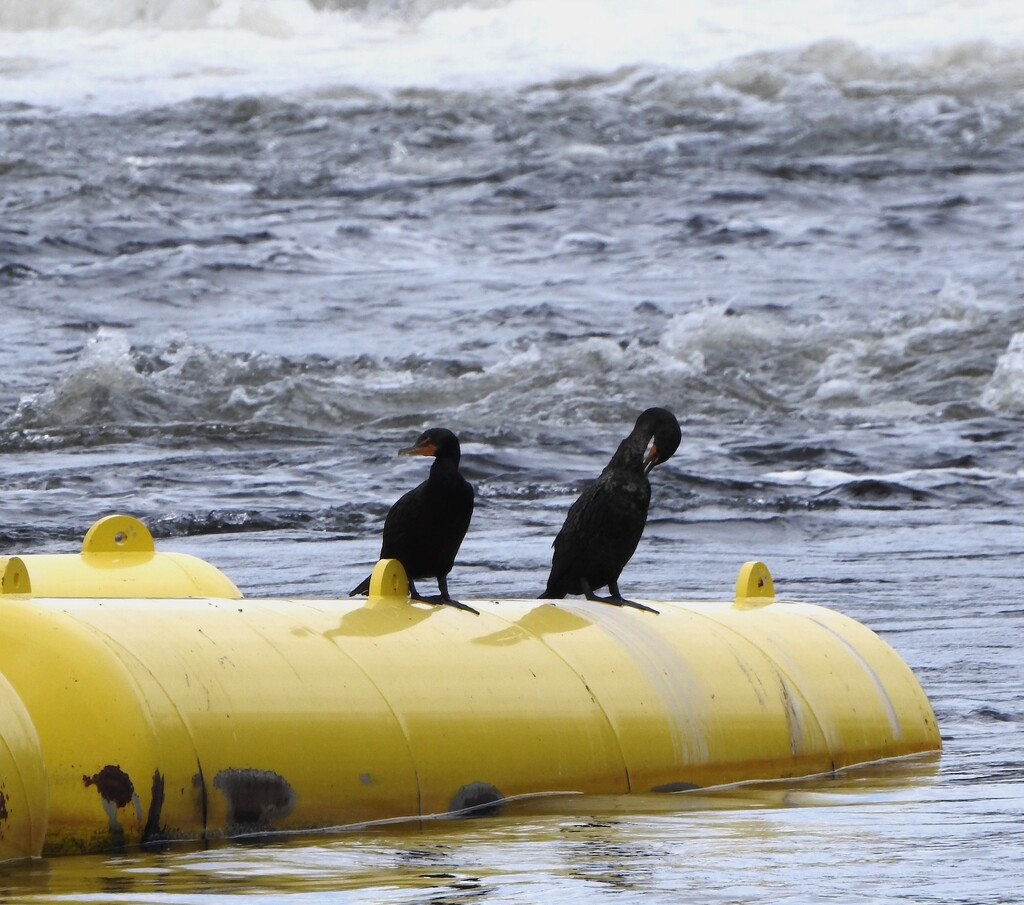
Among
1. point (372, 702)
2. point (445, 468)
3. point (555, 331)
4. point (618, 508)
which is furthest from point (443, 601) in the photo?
point (555, 331)

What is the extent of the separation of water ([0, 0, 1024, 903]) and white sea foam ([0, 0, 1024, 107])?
0.22ft

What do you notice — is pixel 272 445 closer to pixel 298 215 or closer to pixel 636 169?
pixel 298 215

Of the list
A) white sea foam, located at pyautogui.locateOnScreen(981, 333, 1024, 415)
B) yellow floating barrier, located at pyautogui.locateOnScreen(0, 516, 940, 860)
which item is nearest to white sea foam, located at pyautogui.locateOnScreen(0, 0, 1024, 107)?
white sea foam, located at pyautogui.locateOnScreen(981, 333, 1024, 415)

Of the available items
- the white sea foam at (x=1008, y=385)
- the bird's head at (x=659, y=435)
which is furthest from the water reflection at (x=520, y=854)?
the white sea foam at (x=1008, y=385)

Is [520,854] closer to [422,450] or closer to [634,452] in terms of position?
[422,450]

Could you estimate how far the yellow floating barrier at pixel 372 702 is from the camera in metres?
4.23

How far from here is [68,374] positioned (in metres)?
15.7

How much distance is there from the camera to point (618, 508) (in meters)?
5.62

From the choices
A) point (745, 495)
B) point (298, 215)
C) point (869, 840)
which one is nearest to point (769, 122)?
point (298, 215)

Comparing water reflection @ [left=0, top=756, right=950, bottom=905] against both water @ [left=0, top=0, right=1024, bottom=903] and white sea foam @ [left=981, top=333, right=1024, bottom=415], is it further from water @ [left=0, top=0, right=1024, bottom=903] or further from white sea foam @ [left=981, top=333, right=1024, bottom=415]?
white sea foam @ [left=981, top=333, right=1024, bottom=415]

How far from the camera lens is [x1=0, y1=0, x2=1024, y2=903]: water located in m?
4.64

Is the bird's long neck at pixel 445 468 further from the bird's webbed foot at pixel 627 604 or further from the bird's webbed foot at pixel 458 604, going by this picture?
the bird's webbed foot at pixel 627 604

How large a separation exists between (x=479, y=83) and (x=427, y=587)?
2065 cm

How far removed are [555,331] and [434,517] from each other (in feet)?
40.9
